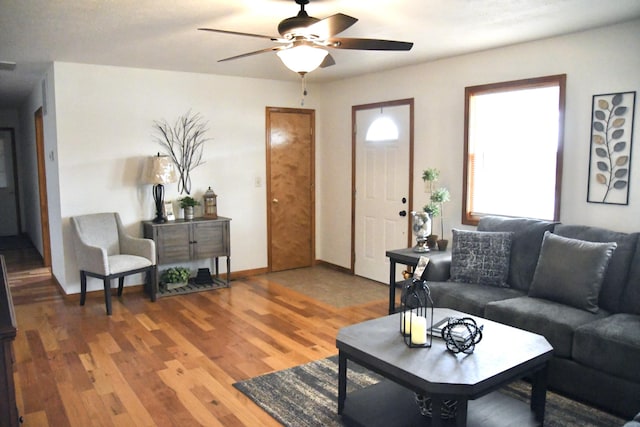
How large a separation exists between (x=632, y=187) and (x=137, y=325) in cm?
406

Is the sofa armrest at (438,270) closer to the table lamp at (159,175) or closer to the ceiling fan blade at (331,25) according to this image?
the ceiling fan blade at (331,25)

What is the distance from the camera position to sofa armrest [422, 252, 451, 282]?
401cm

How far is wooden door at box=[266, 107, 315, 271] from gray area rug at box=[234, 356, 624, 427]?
298 centimetres

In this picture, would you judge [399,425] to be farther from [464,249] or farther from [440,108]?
[440,108]

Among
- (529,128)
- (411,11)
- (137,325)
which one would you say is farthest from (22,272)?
(529,128)

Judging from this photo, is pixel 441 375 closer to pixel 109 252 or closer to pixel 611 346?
pixel 611 346

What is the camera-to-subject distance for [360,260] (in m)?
5.99

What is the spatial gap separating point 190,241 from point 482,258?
3.03m

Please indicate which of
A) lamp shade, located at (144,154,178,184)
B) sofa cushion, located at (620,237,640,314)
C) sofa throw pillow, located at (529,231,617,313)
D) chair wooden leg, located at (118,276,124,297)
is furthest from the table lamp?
sofa cushion, located at (620,237,640,314)

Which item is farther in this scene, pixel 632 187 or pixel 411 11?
pixel 632 187

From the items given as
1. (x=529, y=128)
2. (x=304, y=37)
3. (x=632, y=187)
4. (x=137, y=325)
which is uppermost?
(x=304, y=37)

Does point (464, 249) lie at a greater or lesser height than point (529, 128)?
lesser

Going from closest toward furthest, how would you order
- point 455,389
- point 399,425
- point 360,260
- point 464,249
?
point 455,389, point 399,425, point 464,249, point 360,260

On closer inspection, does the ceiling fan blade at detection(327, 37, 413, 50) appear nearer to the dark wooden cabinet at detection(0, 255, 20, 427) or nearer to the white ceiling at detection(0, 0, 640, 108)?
the white ceiling at detection(0, 0, 640, 108)
